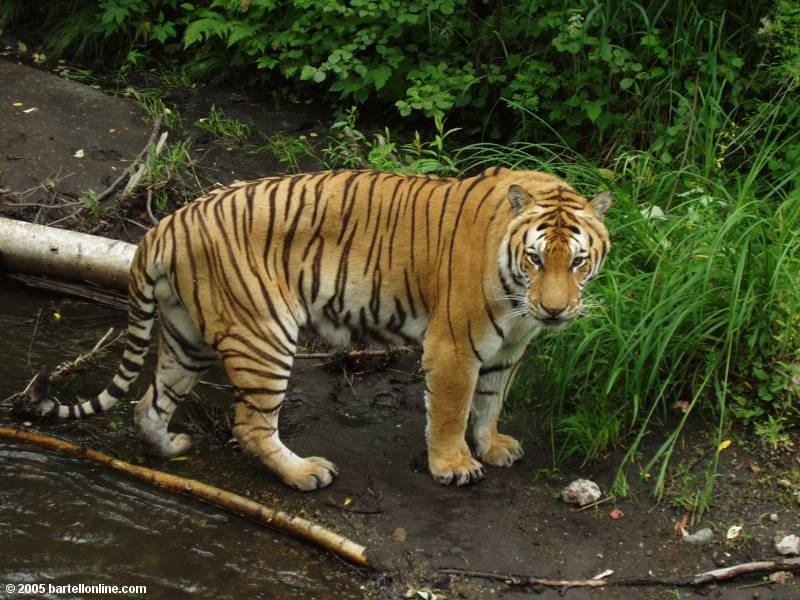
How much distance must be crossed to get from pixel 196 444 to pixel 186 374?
461mm

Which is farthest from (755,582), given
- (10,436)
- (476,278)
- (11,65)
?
(11,65)

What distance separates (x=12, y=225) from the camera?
6.63 meters

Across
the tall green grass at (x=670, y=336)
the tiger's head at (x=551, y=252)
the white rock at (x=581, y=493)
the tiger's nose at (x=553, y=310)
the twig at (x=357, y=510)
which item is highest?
the tiger's head at (x=551, y=252)

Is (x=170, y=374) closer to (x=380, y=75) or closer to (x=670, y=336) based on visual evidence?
(x=670, y=336)

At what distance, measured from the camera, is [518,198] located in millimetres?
4438

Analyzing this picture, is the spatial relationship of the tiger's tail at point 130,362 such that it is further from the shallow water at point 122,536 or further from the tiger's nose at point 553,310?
the tiger's nose at point 553,310

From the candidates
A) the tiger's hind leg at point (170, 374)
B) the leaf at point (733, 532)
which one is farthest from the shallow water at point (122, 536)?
the leaf at point (733, 532)

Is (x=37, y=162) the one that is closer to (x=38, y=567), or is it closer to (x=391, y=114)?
(x=391, y=114)

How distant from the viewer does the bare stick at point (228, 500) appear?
442 centimetres

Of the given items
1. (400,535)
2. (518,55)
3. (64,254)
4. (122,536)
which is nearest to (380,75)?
(518,55)

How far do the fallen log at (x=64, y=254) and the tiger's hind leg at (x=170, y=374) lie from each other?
1553mm

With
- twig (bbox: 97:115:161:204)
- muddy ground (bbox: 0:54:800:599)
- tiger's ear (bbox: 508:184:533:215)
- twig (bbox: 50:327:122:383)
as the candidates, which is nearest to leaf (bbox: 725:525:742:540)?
muddy ground (bbox: 0:54:800:599)

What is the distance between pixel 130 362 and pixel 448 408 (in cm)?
149

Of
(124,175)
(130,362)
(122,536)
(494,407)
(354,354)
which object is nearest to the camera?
(122,536)
